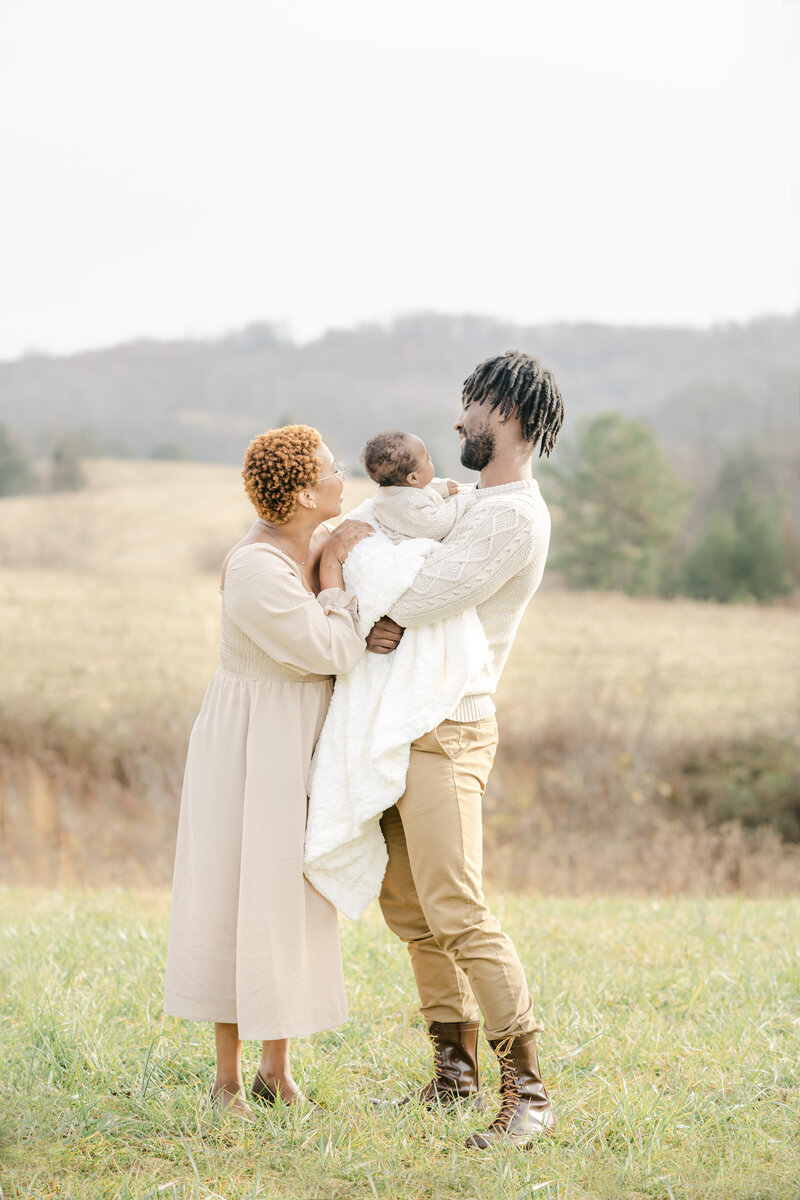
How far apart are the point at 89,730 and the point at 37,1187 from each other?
13.1 meters

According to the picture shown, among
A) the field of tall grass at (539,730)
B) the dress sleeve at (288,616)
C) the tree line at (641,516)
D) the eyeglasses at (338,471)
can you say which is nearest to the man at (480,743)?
the dress sleeve at (288,616)

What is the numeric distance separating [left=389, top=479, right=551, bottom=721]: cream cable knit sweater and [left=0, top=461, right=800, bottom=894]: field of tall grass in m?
2.91

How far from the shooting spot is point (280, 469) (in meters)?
3.18

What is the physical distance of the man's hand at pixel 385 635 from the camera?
3209mm

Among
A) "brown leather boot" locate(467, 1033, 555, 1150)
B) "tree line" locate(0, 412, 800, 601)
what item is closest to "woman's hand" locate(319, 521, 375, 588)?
"brown leather boot" locate(467, 1033, 555, 1150)

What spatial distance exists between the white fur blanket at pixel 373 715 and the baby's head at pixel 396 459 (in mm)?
193

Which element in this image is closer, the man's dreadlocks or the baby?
the baby

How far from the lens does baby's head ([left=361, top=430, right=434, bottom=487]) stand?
10.2ft

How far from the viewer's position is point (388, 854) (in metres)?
3.40

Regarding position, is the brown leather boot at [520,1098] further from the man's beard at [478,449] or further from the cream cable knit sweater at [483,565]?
the man's beard at [478,449]

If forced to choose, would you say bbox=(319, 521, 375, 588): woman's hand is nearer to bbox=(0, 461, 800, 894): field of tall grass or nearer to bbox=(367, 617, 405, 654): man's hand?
bbox=(367, 617, 405, 654): man's hand

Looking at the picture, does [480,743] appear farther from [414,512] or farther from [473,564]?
[414,512]

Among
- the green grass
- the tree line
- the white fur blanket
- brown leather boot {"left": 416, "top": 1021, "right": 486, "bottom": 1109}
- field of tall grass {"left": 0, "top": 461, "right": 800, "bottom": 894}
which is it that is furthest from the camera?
the tree line

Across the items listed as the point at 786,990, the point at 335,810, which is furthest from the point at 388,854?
the point at 786,990
